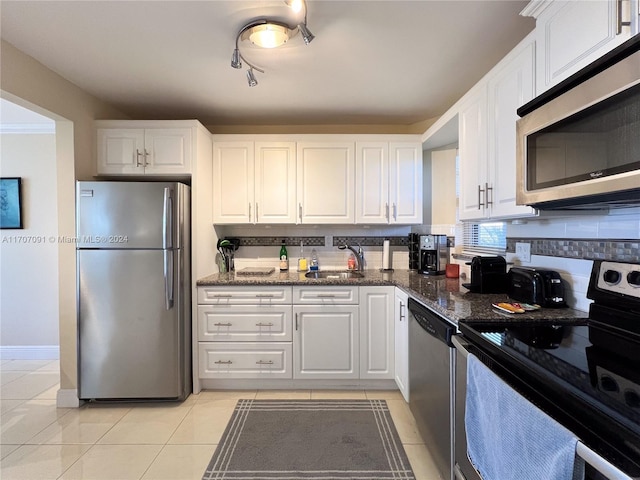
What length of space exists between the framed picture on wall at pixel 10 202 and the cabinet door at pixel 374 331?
11.7ft

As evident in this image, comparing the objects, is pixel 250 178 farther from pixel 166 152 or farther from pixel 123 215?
pixel 123 215

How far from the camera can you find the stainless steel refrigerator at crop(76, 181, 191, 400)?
7.52ft

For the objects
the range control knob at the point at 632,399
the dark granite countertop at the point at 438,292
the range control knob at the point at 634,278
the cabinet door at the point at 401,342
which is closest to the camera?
the range control knob at the point at 632,399

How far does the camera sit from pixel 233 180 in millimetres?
2904

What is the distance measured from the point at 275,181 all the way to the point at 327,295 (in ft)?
3.90

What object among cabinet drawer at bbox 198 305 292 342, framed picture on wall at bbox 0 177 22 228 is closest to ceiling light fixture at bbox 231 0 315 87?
cabinet drawer at bbox 198 305 292 342

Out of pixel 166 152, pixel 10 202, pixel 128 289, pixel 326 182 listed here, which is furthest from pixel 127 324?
pixel 10 202

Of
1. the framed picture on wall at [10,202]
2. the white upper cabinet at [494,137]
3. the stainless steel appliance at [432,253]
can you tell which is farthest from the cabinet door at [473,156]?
the framed picture on wall at [10,202]

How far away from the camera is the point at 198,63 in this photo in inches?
80.1

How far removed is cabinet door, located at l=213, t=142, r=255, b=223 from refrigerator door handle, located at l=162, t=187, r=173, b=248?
60cm

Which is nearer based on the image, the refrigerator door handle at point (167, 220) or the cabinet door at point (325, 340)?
the refrigerator door handle at point (167, 220)

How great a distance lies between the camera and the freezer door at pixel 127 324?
230cm

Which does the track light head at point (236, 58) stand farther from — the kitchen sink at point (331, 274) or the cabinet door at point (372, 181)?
the kitchen sink at point (331, 274)

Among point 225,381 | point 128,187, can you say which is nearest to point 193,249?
point 128,187
